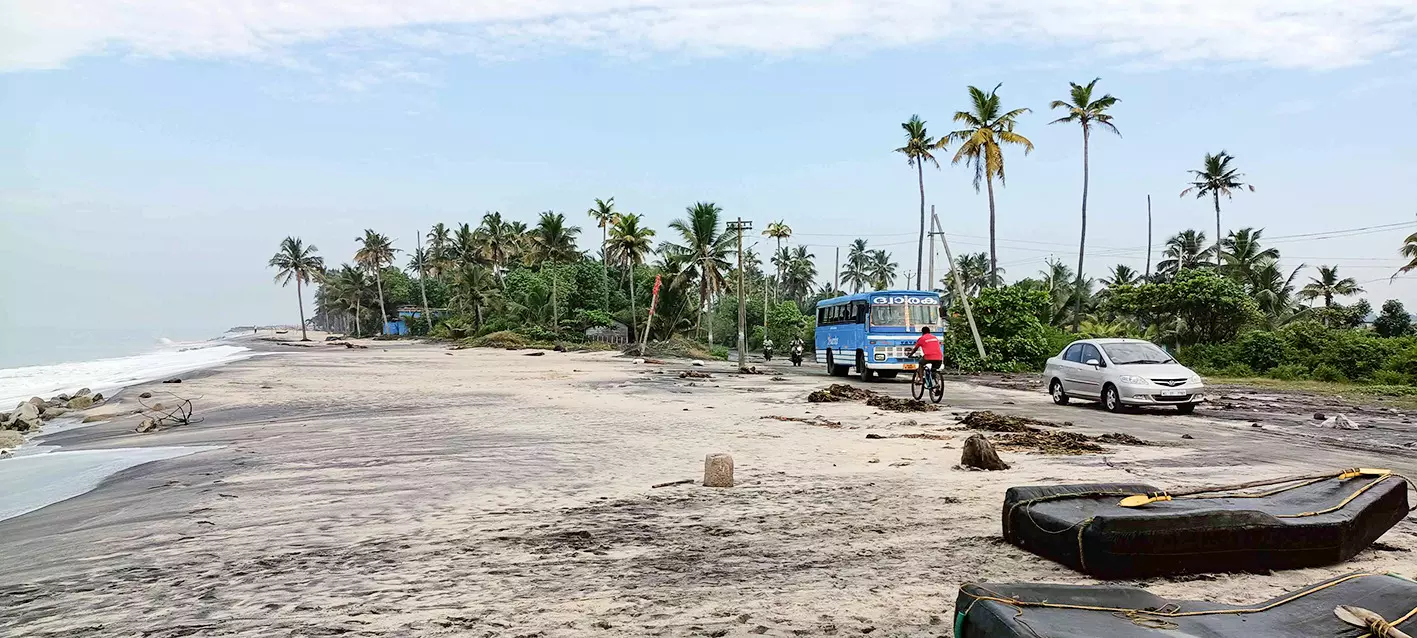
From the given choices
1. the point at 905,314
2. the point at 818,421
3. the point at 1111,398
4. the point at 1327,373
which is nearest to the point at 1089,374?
the point at 1111,398

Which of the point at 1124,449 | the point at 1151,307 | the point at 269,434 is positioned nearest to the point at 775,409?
the point at 1124,449

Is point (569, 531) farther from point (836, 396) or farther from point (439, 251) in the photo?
point (439, 251)

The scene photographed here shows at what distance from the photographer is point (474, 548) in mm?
6266

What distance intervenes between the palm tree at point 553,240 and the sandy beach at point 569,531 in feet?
181

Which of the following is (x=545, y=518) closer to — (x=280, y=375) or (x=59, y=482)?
(x=59, y=482)

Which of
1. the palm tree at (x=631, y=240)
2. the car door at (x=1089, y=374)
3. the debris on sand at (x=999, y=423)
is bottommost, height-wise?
the debris on sand at (x=999, y=423)

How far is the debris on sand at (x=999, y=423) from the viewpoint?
42.8 feet

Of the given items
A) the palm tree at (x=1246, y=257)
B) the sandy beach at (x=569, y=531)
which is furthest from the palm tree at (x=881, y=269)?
the sandy beach at (x=569, y=531)

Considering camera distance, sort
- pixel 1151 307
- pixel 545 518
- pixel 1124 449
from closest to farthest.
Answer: pixel 545 518 → pixel 1124 449 → pixel 1151 307

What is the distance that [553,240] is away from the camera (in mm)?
69562

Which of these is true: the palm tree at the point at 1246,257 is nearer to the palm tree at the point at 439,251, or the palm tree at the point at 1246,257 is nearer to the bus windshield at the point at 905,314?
the bus windshield at the point at 905,314

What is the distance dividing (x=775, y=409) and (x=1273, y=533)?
1253cm

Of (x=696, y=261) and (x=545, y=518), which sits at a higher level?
(x=696, y=261)

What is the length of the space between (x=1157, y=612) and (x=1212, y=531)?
1.76 m
